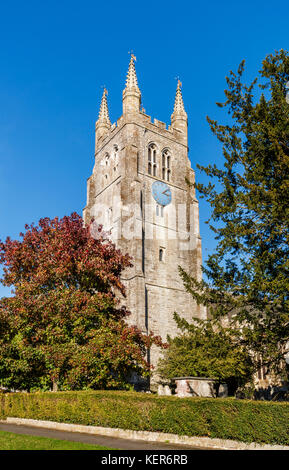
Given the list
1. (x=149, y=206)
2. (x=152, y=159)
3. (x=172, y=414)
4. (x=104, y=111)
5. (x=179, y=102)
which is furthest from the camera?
(x=104, y=111)

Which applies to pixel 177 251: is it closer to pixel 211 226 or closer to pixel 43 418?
pixel 211 226

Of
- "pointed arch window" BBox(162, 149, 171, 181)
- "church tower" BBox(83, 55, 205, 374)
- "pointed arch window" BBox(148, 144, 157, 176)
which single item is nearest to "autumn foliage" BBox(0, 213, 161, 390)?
"church tower" BBox(83, 55, 205, 374)

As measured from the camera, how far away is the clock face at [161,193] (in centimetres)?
4307

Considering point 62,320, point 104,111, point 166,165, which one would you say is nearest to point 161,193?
point 166,165

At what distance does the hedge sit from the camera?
10.7 meters

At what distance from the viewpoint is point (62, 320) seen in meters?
19.0

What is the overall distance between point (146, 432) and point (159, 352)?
2380 cm

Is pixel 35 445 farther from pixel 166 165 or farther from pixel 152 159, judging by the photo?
pixel 166 165

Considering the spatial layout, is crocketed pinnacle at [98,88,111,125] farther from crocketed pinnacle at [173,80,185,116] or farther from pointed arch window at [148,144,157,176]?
pointed arch window at [148,144,157,176]

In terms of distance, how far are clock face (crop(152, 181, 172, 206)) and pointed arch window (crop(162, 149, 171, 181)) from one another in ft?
4.57

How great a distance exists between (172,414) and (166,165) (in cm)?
3636

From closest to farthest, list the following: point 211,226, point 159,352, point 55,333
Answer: point 211,226
point 55,333
point 159,352

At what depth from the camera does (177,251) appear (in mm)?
42375
